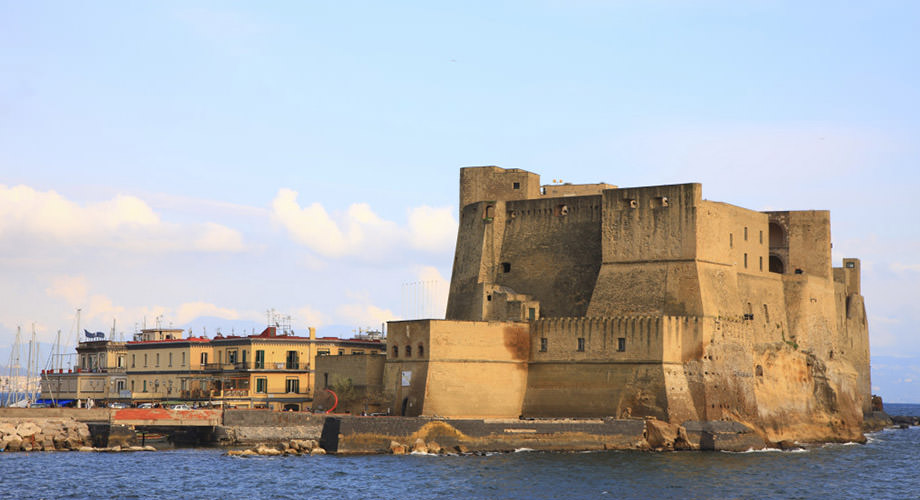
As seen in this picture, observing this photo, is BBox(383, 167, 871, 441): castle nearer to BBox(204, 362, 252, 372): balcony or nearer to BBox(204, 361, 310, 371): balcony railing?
BBox(204, 361, 310, 371): balcony railing

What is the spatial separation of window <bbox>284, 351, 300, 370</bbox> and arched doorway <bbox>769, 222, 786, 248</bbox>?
29.2m

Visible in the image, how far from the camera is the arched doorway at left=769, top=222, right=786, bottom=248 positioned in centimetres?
7231

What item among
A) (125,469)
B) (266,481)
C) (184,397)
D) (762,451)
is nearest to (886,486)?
(762,451)

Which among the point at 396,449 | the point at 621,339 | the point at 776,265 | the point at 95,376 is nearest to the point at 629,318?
the point at 621,339

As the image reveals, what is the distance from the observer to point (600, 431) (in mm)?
56250

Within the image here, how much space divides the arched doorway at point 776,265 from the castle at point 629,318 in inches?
13.8

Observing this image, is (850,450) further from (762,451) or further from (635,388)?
(635,388)

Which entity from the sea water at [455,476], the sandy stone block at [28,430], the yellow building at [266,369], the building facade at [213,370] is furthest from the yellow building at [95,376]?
the sea water at [455,476]

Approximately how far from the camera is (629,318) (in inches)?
2345

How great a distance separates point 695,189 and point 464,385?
15.2 meters

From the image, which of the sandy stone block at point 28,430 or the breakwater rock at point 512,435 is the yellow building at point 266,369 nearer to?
the sandy stone block at point 28,430

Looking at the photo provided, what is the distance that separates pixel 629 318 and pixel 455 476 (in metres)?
15.6

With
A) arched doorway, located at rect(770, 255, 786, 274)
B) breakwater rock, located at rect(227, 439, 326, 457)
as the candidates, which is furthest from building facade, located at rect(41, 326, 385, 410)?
arched doorway, located at rect(770, 255, 786, 274)

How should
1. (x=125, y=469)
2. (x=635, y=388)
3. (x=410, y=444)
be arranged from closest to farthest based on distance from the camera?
(x=125, y=469)
(x=410, y=444)
(x=635, y=388)
